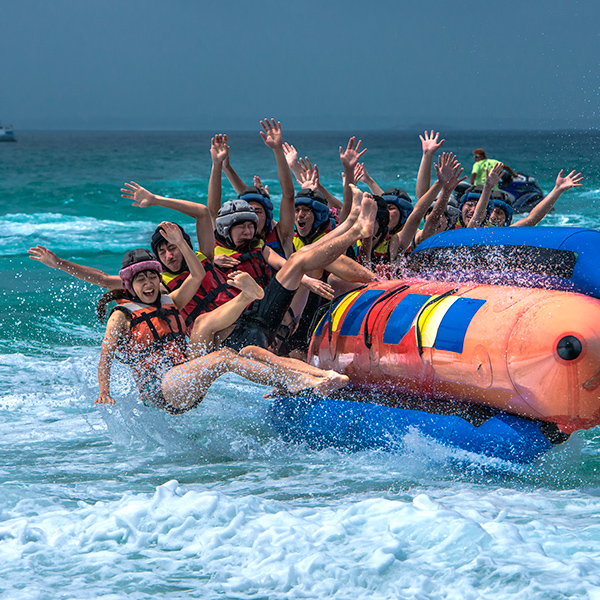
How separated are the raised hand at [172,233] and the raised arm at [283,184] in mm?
698

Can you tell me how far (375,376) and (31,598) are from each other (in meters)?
1.95

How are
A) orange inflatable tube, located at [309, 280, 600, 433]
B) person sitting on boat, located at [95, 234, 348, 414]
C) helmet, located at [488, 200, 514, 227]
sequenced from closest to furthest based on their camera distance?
orange inflatable tube, located at [309, 280, 600, 433]
person sitting on boat, located at [95, 234, 348, 414]
helmet, located at [488, 200, 514, 227]

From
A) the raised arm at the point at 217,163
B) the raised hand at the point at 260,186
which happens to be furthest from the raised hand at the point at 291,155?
the raised arm at the point at 217,163

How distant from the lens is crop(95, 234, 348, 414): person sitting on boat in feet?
12.1

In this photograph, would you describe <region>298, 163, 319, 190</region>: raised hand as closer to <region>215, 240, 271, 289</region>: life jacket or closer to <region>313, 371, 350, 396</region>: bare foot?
<region>215, 240, 271, 289</region>: life jacket

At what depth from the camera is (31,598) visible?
2330 mm

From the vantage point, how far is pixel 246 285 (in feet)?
11.8

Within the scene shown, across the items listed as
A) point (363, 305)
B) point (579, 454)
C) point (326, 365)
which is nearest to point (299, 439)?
point (326, 365)

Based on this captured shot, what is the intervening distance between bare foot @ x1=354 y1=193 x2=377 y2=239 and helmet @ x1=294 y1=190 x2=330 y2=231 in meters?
0.57

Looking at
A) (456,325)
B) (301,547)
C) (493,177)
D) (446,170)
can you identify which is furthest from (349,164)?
(301,547)

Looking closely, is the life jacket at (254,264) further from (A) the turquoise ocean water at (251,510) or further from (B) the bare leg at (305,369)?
(A) the turquoise ocean water at (251,510)

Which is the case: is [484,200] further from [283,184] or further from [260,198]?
[260,198]

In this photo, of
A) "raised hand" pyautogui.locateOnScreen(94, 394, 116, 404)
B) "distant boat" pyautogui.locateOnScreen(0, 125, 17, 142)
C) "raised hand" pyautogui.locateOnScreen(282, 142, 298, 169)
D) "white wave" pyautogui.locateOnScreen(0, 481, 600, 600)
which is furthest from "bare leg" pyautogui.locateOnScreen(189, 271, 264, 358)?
"distant boat" pyautogui.locateOnScreen(0, 125, 17, 142)

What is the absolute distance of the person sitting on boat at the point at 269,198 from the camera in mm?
4176
